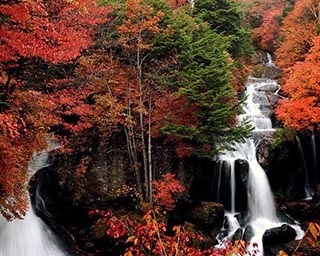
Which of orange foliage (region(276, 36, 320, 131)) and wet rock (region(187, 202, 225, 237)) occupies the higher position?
orange foliage (region(276, 36, 320, 131))

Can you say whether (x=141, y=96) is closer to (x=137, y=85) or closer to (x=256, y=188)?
(x=137, y=85)

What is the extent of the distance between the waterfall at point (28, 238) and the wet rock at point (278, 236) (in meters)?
7.98

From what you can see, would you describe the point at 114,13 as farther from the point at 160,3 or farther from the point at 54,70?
the point at 54,70

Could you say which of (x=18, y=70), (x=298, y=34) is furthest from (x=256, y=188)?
(x=298, y=34)

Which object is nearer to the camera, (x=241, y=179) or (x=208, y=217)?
(x=208, y=217)

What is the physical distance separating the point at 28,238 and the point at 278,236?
967 cm

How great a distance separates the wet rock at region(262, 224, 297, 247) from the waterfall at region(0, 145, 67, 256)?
798cm

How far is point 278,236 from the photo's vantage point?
1356cm

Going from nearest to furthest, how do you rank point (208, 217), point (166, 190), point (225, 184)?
1. point (166, 190)
2. point (208, 217)
3. point (225, 184)

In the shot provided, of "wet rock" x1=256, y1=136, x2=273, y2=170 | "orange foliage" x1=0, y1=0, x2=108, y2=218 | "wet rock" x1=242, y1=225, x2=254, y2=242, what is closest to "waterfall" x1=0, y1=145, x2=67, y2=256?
"orange foliage" x1=0, y1=0, x2=108, y2=218

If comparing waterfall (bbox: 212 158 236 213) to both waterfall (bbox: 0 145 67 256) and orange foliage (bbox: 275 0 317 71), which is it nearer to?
waterfall (bbox: 0 145 67 256)

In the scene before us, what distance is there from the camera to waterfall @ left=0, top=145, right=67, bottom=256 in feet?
34.2

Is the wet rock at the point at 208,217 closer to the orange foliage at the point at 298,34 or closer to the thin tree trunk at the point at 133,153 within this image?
the thin tree trunk at the point at 133,153

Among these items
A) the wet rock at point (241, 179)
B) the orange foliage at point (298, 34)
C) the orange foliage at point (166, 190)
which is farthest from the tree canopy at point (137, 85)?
the orange foliage at point (298, 34)
